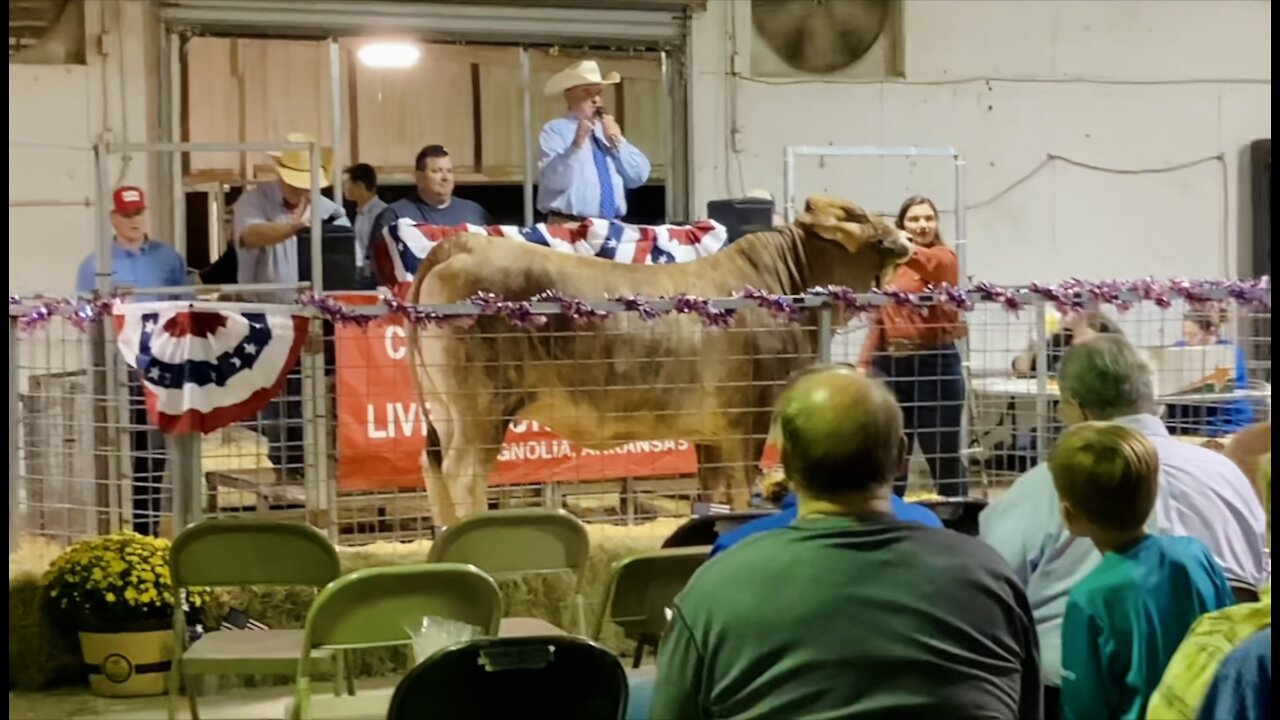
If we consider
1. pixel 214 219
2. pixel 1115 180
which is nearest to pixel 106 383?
pixel 214 219

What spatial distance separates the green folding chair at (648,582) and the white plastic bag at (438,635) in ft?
1.64

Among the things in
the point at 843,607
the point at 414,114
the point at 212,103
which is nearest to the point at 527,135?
the point at 414,114

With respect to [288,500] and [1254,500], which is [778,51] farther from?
[1254,500]

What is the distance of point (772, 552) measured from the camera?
2.03 metres

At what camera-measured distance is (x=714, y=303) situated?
4867 millimetres

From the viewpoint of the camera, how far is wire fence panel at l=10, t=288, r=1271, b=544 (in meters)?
5.23

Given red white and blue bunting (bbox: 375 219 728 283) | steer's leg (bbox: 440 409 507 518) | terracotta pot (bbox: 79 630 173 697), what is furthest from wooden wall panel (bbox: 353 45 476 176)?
terracotta pot (bbox: 79 630 173 697)

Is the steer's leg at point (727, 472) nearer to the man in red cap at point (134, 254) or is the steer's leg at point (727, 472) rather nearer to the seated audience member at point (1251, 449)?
the seated audience member at point (1251, 449)

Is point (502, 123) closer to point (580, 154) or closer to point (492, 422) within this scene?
point (580, 154)

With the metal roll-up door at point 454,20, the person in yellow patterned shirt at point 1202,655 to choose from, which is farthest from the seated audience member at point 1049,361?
the metal roll-up door at point 454,20

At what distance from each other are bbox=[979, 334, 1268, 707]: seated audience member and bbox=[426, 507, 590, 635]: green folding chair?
156 centimetres

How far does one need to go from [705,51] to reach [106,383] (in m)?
4.99

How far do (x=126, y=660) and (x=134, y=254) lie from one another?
2.31 m

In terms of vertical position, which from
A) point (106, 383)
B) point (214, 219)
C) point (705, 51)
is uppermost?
point (705, 51)
